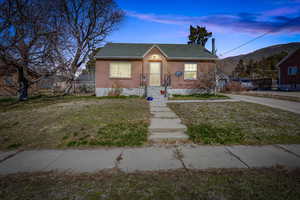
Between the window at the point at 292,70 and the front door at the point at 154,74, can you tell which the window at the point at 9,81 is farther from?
the window at the point at 292,70

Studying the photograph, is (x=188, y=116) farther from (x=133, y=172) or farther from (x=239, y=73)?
(x=239, y=73)

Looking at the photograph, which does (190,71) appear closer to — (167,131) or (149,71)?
(149,71)

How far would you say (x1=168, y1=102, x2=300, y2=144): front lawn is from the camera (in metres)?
4.45

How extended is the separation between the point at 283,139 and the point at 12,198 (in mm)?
6207

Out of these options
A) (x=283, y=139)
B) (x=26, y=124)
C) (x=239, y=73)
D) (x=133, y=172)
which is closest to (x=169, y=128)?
(x=133, y=172)

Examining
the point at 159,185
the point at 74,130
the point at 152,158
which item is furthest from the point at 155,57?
the point at 159,185

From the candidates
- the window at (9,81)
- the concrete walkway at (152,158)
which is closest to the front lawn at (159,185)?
the concrete walkway at (152,158)

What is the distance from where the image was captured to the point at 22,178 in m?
2.71

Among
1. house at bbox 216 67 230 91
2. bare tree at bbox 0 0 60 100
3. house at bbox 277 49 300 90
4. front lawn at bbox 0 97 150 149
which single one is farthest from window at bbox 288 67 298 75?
bare tree at bbox 0 0 60 100

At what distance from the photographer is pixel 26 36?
31.2 feet

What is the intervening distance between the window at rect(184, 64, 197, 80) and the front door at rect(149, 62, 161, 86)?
2679mm

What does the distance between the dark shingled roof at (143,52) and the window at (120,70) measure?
67cm

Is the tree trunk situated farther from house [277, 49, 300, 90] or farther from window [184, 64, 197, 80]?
house [277, 49, 300, 90]

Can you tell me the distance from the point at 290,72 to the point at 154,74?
81.3ft
